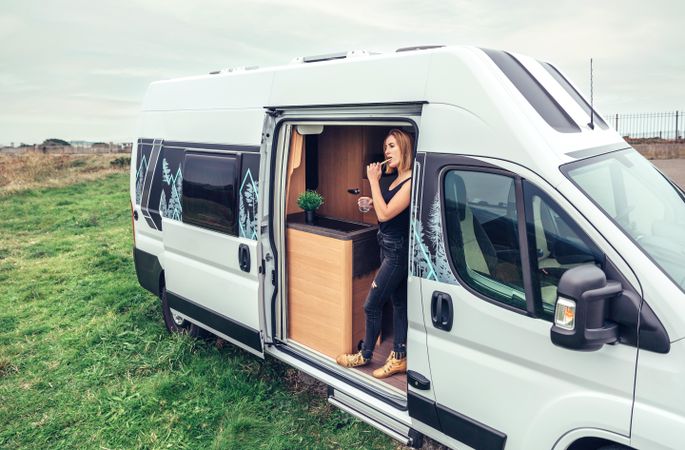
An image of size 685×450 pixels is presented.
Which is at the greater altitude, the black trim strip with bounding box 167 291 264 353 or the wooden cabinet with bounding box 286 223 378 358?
the wooden cabinet with bounding box 286 223 378 358

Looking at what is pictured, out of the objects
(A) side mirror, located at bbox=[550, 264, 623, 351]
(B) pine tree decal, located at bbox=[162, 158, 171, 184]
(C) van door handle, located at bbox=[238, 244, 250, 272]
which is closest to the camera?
(A) side mirror, located at bbox=[550, 264, 623, 351]

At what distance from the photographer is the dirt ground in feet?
→ 46.7

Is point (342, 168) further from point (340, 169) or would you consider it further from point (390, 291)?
point (390, 291)

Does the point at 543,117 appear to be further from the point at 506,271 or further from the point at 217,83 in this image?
the point at 217,83

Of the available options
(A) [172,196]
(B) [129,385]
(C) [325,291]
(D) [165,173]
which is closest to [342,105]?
(C) [325,291]

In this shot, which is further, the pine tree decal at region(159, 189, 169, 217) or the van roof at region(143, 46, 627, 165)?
the pine tree decal at region(159, 189, 169, 217)

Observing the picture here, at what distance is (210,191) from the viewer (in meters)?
4.96

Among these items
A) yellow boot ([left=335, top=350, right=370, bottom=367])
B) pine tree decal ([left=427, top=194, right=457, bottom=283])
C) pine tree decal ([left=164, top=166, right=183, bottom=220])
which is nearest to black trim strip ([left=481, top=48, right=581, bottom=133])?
pine tree decal ([left=427, top=194, right=457, bottom=283])

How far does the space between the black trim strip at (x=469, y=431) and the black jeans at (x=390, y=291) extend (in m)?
0.86

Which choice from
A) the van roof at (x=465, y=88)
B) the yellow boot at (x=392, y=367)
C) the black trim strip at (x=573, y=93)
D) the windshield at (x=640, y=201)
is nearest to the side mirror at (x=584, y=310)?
the windshield at (x=640, y=201)

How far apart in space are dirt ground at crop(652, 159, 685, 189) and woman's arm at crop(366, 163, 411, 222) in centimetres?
1230

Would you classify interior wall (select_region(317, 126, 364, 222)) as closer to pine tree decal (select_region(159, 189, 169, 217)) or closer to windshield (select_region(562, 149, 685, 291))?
pine tree decal (select_region(159, 189, 169, 217))

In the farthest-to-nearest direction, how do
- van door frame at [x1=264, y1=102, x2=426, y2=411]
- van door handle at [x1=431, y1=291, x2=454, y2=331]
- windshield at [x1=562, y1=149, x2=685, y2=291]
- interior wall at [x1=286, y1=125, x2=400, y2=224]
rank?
interior wall at [x1=286, y1=125, x2=400, y2=224] < van door frame at [x1=264, y1=102, x2=426, y2=411] < van door handle at [x1=431, y1=291, x2=454, y2=331] < windshield at [x1=562, y1=149, x2=685, y2=291]

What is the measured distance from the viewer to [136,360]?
18.5ft
